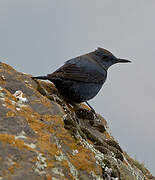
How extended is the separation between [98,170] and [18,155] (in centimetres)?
117

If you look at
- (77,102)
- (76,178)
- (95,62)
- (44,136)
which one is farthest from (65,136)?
(95,62)

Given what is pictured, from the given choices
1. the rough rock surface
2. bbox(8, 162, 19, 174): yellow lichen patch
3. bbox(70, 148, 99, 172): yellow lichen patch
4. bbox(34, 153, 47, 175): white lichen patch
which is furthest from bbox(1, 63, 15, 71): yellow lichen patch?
bbox(8, 162, 19, 174): yellow lichen patch

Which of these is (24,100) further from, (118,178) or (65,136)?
(118,178)

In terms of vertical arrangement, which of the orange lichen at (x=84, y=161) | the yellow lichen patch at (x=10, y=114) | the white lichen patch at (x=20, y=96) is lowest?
the orange lichen at (x=84, y=161)

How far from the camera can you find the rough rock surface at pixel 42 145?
365cm

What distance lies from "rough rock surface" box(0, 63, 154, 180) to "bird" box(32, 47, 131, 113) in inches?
55.6

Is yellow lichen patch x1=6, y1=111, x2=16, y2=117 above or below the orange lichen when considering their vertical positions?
above

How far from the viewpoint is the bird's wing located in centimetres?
754

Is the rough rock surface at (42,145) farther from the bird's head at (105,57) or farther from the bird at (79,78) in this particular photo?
the bird's head at (105,57)

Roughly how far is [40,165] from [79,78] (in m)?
4.23

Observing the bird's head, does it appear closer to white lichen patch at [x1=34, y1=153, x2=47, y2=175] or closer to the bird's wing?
the bird's wing

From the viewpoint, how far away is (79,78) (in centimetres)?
777

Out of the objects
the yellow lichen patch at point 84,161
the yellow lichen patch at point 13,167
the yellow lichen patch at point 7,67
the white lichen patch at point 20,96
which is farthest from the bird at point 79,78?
the yellow lichen patch at point 13,167

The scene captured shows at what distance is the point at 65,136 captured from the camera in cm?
464
